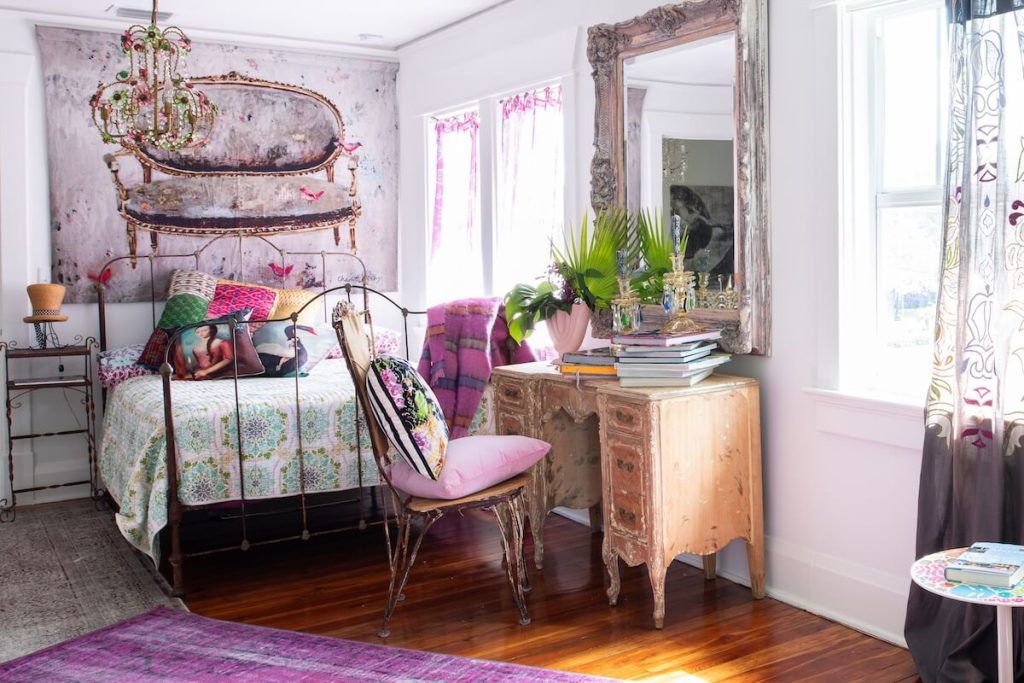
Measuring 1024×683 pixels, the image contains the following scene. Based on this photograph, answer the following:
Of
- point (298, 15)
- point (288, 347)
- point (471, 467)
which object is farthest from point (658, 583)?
point (298, 15)

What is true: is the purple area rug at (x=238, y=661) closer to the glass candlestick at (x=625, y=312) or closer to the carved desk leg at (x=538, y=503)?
the carved desk leg at (x=538, y=503)

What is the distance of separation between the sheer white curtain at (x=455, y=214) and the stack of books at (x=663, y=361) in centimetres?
214

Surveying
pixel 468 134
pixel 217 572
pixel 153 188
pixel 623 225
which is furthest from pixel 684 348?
pixel 153 188

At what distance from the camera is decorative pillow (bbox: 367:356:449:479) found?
3.12 meters

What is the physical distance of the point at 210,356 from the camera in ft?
15.4

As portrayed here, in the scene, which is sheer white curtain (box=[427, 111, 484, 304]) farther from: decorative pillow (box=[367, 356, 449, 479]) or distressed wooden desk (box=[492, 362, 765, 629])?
decorative pillow (box=[367, 356, 449, 479])

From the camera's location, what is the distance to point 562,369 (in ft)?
12.3

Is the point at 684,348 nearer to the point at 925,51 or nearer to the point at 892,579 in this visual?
the point at 892,579

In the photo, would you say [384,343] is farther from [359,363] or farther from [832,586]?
[832,586]

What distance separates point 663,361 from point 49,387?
3.31m

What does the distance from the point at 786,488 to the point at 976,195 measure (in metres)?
1.32

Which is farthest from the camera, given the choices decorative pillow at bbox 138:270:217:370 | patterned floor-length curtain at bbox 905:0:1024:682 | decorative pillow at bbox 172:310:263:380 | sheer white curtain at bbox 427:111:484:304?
sheer white curtain at bbox 427:111:484:304

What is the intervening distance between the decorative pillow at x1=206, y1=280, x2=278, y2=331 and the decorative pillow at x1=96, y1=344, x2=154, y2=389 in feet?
1.64

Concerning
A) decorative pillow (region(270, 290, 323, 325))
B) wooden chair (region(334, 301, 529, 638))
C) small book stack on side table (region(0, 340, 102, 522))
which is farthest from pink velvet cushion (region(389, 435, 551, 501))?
small book stack on side table (region(0, 340, 102, 522))
